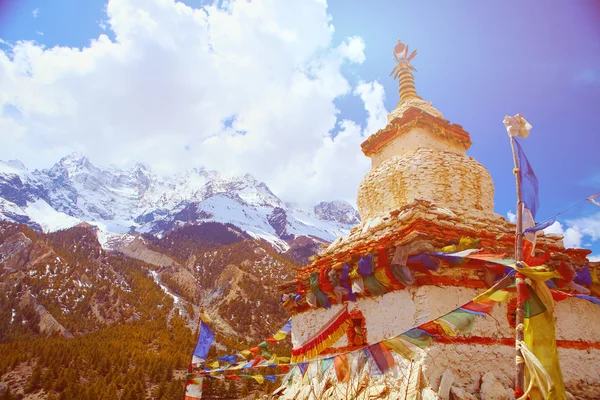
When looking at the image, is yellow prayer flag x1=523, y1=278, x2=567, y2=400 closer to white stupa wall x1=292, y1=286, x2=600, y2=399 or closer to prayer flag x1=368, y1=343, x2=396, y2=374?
prayer flag x1=368, y1=343, x2=396, y2=374

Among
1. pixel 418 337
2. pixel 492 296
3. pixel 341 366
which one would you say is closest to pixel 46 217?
pixel 341 366

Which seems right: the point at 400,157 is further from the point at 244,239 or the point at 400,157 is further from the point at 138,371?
the point at 244,239

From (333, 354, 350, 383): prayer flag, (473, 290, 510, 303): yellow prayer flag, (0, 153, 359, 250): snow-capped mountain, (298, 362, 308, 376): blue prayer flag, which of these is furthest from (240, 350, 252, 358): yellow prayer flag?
(0, 153, 359, 250): snow-capped mountain

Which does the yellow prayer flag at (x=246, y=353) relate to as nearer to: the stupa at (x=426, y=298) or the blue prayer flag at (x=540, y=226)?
the stupa at (x=426, y=298)

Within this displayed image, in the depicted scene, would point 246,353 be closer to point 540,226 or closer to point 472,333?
point 472,333

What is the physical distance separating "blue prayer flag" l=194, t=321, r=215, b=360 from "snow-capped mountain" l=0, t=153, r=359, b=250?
228 feet

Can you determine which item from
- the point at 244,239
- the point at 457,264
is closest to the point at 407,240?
the point at 457,264

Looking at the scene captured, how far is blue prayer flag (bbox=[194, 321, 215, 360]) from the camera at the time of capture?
28.8 feet

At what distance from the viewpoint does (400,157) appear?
931 cm

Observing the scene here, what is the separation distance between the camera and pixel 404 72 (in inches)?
511

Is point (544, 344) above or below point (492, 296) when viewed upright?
below

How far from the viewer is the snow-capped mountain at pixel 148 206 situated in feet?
340

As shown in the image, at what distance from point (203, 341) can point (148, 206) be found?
181 m

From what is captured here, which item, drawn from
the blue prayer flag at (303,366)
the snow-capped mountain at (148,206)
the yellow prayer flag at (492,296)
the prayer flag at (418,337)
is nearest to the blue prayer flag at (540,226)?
the yellow prayer flag at (492,296)
